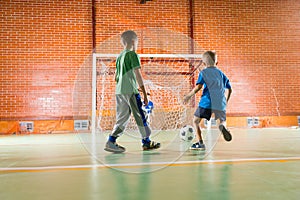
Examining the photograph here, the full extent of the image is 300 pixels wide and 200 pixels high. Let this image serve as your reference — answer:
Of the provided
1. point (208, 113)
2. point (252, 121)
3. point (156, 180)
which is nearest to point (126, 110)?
point (208, 113)

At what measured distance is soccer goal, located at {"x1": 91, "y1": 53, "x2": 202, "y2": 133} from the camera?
7320mm

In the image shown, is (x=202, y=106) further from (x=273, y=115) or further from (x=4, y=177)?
(x=273, y=115)

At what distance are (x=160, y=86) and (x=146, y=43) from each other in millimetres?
→ 1543

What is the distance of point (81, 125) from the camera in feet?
25.3

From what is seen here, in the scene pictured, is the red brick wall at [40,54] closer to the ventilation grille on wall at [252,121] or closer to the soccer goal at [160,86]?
the soccer goal at [160,86]

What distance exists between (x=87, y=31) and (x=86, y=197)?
7.39 metres

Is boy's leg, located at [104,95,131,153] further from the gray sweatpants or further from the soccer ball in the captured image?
the soccer ball

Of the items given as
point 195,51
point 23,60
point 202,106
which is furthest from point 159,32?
point 202,106

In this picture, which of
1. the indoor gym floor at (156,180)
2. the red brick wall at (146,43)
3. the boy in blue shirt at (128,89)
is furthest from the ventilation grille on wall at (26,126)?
the indoor gym floor at (156,180)

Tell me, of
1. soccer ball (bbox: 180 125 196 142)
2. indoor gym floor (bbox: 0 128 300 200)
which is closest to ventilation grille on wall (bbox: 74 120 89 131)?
soccer ball (bbox: 180 125 196 142)

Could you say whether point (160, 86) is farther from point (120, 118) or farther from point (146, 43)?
point (120, 118)

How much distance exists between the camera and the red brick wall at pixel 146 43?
772cm

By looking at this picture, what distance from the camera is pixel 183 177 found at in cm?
165

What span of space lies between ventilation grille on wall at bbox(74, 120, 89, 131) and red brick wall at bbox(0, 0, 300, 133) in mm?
315
